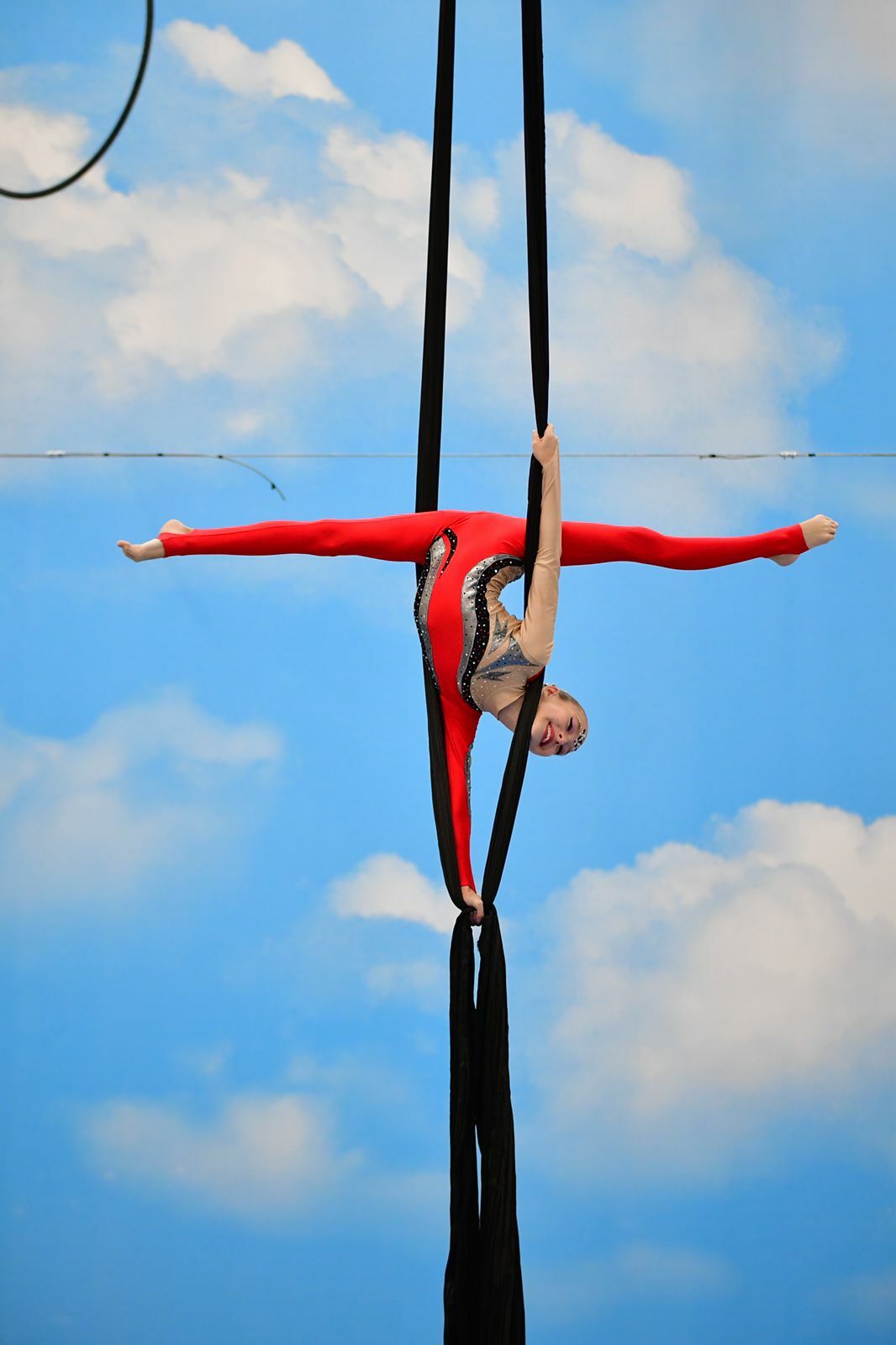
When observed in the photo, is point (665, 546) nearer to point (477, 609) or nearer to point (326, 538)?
point (477, 609)

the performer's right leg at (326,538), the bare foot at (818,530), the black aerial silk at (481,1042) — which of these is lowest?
the black aerial silk at (481,1042)

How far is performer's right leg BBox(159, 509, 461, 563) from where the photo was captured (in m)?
3.07

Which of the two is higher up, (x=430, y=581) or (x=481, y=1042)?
(x=430, y=581)

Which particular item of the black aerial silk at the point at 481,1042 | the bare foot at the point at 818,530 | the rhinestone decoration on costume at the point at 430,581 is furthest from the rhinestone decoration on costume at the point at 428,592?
the bare foot at the point at 818,530

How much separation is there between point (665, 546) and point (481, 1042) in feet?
3.55

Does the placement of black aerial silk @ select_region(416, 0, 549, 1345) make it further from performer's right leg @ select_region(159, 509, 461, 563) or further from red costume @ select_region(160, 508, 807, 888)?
performer's right leg @ select_region(159, 509, 461, 563)

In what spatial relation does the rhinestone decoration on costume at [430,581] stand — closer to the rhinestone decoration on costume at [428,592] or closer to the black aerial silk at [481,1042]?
the rhinestone decoration on costume at [428,592]

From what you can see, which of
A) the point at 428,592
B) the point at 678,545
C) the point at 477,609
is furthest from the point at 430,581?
the point at 678,545

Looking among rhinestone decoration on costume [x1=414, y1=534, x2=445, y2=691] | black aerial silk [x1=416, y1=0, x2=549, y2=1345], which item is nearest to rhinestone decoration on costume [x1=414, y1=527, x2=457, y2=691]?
rhinestone decoration on costume [x1=414, y1=534, x2=445, y2=691]

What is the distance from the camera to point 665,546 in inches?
124

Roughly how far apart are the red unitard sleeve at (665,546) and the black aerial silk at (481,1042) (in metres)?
0.17

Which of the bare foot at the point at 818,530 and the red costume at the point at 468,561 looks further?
the bare foot at the point at 818,530

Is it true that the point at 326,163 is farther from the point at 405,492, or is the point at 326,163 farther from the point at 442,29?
the point at 442,29

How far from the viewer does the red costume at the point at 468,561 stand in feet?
10.1
